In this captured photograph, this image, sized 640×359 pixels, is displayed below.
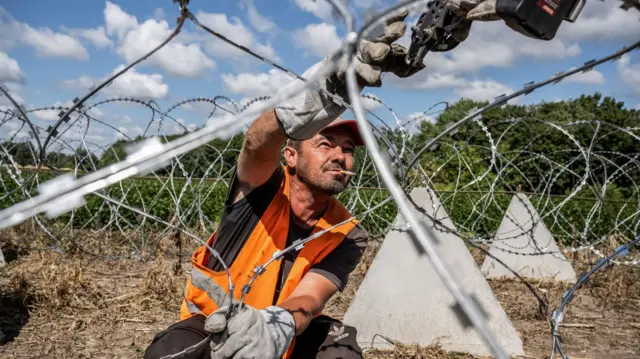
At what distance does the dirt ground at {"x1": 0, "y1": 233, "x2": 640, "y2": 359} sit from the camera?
4297 mm

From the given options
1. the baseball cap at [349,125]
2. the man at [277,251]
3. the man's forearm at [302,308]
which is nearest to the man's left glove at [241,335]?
the man at [277,251]

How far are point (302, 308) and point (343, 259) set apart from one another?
1.57 ft

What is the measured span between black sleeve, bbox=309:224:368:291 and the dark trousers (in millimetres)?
216

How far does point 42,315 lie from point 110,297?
75 centimetres

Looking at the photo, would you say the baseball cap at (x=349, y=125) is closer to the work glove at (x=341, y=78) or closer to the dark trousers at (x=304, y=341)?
the work glove at (x=341, y=78)

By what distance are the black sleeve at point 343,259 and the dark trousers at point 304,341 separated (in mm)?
216

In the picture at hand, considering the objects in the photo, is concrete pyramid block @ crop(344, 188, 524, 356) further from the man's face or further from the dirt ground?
the man's face

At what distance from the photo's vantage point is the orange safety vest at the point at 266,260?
259 centimetres

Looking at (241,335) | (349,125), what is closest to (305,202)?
(349,125)

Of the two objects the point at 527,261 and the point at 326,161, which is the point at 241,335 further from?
the point at 527,261

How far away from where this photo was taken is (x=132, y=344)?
433 cm

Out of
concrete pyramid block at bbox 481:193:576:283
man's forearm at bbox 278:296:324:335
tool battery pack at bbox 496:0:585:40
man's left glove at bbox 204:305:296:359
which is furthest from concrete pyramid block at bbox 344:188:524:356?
concrete pyramid block at bbox 481:193:576:283

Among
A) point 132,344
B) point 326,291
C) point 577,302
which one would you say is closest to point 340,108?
point 326,291

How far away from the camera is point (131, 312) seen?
5.13 metres
